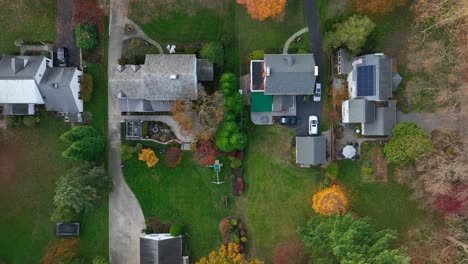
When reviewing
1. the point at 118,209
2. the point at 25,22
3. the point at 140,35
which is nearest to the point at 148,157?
the point at 118,209

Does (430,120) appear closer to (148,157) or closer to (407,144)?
(407,144)

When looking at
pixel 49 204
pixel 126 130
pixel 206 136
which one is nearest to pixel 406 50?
pixel 206 136

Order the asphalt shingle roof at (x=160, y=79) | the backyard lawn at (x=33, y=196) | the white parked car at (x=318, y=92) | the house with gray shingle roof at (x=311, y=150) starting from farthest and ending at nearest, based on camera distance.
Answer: the backyard lawn at (x=33, y=196), the white parked car at (x=318, y=92), the house with gray shingle roof at (x=311, y=150), the asphalt shingle roof at (x=160, y=79)

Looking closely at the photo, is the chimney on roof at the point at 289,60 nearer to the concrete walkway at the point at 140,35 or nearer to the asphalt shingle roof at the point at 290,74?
the asphalt shingle roof at the point at 290,74

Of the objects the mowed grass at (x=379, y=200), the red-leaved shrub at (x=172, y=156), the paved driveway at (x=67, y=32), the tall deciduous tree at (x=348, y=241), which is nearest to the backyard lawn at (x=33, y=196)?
the paved driveway at (x=67, y=32)

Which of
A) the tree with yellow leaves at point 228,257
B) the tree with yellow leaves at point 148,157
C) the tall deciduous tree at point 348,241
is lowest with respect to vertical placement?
the tree with yellow leaves at point 228,257

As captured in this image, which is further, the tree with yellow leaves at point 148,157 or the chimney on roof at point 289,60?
the tree with yellow leaves at point 148,157

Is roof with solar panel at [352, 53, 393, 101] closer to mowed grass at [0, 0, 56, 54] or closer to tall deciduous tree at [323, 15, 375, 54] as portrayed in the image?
tall deciduous tree at [323, 15, 375, 54]

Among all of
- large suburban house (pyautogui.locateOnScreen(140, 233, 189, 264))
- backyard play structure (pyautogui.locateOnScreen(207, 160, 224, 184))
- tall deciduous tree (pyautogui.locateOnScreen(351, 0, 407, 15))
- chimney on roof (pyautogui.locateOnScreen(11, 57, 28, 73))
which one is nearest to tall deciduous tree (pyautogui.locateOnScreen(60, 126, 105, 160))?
chimney on roof (pyautogui.locateOnScreen(11, 57, 28, 73))
